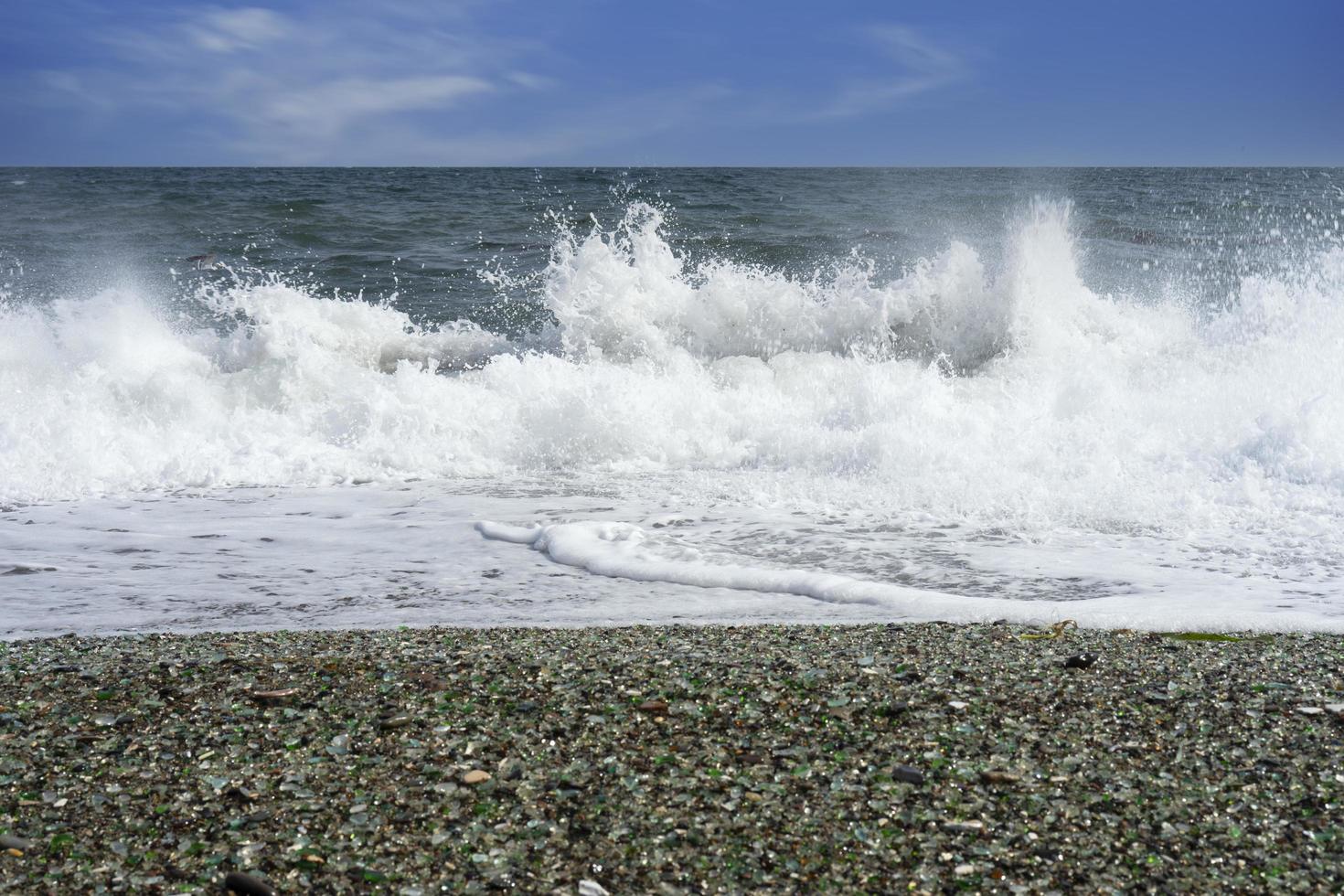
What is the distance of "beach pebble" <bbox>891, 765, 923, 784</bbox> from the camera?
232cm

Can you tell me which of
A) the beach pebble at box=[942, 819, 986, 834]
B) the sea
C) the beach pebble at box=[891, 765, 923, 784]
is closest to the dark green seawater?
the sea

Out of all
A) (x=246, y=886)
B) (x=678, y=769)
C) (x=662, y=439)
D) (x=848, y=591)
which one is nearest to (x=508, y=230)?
(x=662, y=439)

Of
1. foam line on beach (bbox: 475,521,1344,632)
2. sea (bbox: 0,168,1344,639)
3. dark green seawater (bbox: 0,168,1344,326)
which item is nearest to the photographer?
foam line on beach (bbox: 475,521,1344,632)

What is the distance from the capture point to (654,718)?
2.67 metres

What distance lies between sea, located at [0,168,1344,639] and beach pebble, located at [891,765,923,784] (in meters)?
1.64

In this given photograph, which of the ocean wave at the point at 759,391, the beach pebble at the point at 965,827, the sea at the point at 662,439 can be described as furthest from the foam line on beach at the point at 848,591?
the beach pebble at the point at 965,827

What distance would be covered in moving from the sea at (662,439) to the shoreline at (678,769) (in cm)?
89

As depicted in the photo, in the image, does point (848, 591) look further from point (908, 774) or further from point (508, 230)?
point (508, 230)

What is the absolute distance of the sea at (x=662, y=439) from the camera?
4.39 m

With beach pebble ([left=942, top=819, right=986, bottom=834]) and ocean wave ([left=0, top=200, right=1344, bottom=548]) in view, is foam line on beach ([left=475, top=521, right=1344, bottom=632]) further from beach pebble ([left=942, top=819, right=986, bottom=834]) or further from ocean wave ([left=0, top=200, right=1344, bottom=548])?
beach pebble ([left=942, top=819, right=986, bottom=834])

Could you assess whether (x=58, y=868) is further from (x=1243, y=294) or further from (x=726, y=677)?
(x=1243, y=294)

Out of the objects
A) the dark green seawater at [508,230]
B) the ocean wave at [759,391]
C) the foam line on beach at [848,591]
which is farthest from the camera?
the dark green seawater at [508,230]

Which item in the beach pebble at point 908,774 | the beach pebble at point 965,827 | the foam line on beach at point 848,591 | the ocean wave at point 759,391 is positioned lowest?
the foam line on beach at point 848,591

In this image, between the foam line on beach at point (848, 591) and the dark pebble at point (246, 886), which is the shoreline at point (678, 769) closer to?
the dark pebble at point (246, 886)
